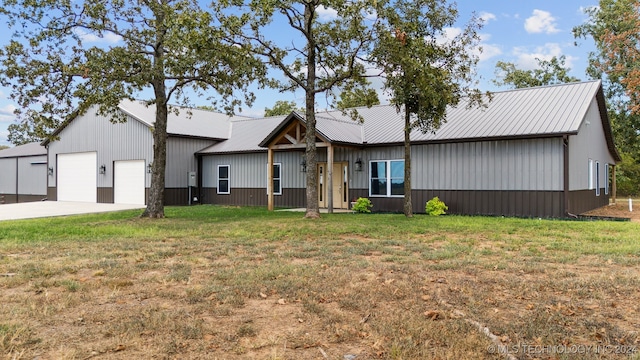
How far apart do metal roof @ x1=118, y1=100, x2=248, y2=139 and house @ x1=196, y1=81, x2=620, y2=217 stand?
12.3 feet

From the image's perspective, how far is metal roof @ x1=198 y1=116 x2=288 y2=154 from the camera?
2173 cm

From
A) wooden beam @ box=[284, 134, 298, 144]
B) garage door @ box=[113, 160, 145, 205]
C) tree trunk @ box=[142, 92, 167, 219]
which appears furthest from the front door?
garage door @ box=[113, 160, 145, 205]

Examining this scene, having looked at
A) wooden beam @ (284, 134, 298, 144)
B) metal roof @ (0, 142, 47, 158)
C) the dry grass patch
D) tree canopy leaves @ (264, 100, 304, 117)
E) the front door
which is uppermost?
tree canopy leaves @ (264, 100, 304, 117)

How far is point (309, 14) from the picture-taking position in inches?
524

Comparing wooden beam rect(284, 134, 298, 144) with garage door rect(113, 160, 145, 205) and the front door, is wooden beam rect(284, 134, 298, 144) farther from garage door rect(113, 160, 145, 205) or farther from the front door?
garage door rect(113, 160, 145, 205)

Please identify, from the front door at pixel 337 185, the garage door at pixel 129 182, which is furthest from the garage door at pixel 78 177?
the front door at pixel 337 185

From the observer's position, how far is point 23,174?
29.5 meters

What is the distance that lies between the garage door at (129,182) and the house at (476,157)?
18.5ft

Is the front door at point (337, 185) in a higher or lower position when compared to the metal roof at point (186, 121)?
lower

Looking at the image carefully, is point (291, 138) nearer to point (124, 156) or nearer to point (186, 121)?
point (186, 121)

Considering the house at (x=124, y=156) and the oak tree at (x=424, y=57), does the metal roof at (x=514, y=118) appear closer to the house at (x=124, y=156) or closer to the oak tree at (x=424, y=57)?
the oak tree at (x=424, y=57)

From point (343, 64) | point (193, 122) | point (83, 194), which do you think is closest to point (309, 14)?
point (343, 64)

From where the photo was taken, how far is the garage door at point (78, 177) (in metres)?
24.6

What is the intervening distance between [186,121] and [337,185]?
1028cm
